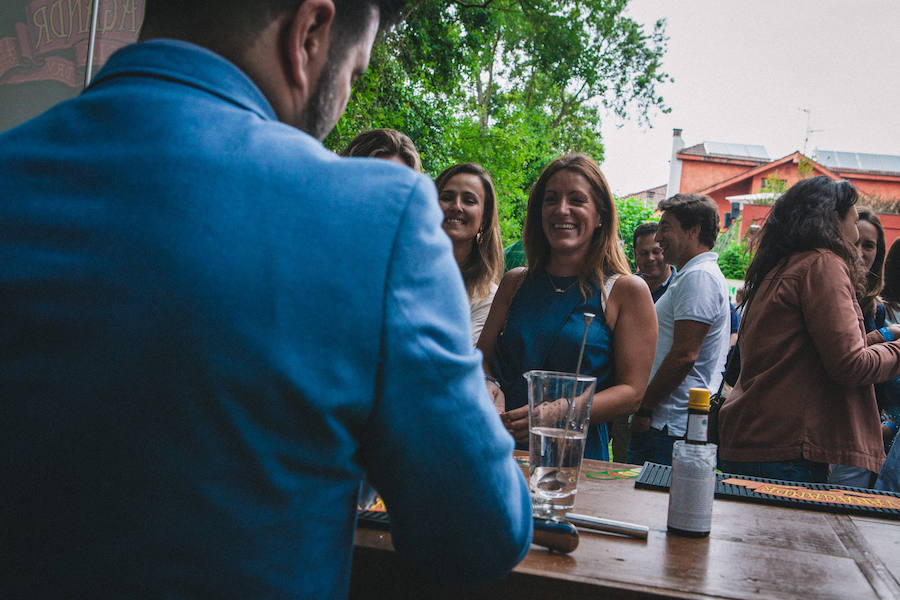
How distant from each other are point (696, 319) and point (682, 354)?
19cm

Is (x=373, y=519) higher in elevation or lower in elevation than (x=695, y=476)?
lower

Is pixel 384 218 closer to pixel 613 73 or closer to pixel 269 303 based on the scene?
pixel 269 303

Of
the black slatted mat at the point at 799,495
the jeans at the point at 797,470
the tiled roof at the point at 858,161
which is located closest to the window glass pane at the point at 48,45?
the black slatted mat at the point at 799,495

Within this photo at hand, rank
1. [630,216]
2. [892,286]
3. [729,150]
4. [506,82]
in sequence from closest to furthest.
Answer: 1. [892,286]
2. [630,216]
3. [506,82]
4. [729,150]

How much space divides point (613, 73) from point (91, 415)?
23.4 metres

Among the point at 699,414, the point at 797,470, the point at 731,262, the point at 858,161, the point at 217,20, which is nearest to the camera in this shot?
the point at 217,20

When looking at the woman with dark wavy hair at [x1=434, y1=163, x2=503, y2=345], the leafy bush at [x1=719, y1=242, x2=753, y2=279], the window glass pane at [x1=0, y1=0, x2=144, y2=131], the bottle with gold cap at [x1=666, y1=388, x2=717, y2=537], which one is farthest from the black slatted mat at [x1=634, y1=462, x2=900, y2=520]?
the leafy bush at [x1=719, y1=242, x2=753, y2=279]

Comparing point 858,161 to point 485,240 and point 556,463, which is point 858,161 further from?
point 556,463

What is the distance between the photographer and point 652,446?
11.4 ft

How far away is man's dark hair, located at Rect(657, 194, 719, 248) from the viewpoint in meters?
3.89

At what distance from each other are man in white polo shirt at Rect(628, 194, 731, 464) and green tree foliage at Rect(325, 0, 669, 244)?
7.72 feet

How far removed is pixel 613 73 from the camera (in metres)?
22.0

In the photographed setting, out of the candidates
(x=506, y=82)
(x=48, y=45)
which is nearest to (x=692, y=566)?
(x=48, y=45)

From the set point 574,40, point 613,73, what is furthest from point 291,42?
point 613,73
